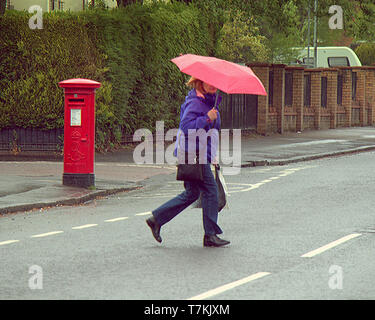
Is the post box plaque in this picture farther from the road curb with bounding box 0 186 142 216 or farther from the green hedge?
the green hedge

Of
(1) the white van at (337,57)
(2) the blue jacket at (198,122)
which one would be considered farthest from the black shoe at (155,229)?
(1) the white van at (337,57)

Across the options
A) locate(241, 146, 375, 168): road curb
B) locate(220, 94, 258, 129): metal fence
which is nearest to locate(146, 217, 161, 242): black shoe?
locate(241, 146, 375, 168): road curb

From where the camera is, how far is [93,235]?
9.83 meters

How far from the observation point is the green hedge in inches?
783

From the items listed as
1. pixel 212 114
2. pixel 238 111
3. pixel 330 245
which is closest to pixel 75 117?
pixel 212 114

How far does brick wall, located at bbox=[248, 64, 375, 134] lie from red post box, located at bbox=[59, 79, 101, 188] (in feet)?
50.9

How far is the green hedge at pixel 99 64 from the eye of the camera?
19891 millimetres

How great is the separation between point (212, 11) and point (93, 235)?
55.1 ft

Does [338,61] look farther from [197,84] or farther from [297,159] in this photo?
[197,84]

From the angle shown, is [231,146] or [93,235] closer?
[93,235]

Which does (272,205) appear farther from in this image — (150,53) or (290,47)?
(290,47)

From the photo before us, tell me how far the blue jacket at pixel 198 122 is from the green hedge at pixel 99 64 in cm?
1128
